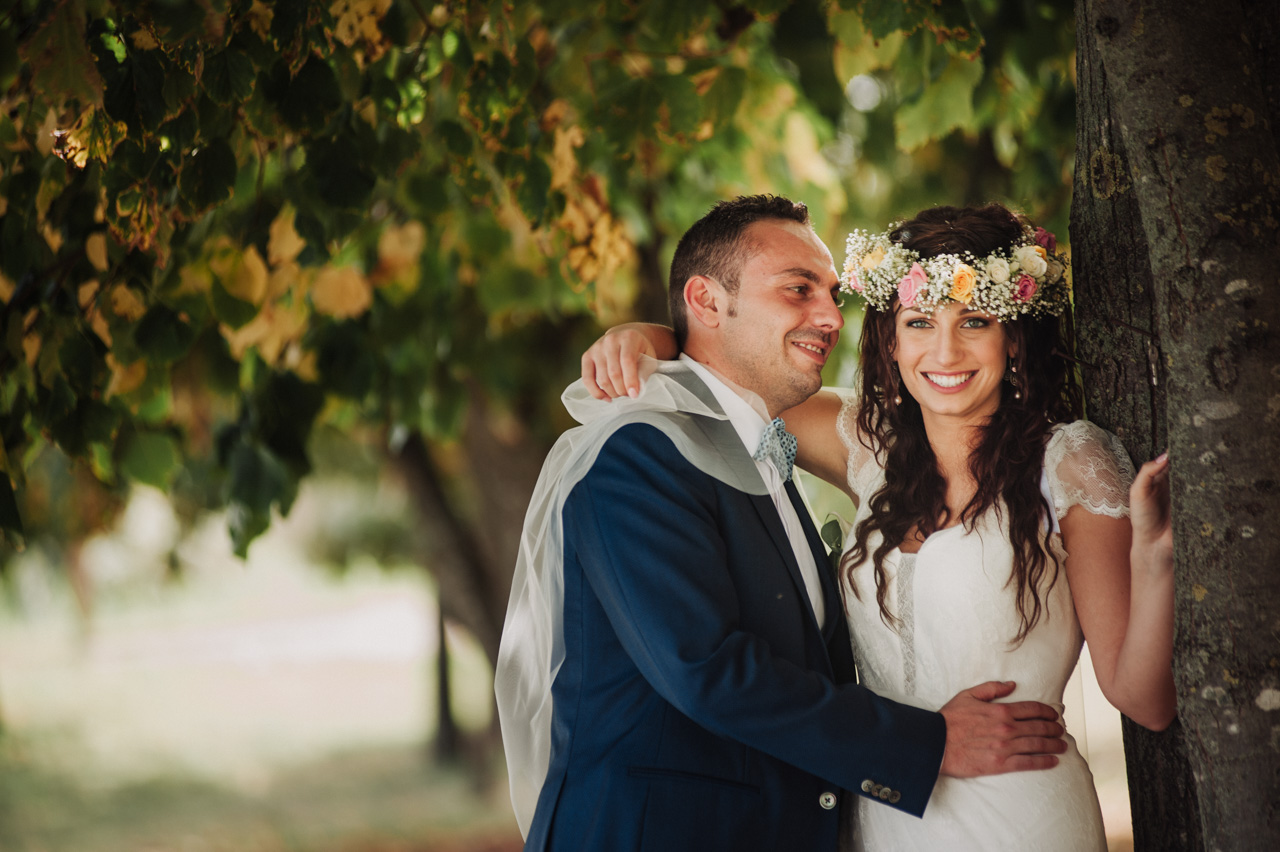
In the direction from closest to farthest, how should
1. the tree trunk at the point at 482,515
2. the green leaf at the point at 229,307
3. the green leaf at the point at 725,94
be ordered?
the green leaf at the point at 229,307, the green leaf at the point at 725,94, the tree trunk at the point at 482,515

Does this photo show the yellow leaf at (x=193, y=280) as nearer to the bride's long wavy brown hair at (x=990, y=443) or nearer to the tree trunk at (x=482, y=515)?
the bride's long wavy brown hair at (x=990, y=443)

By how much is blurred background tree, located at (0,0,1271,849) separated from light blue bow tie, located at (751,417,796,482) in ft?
3.09

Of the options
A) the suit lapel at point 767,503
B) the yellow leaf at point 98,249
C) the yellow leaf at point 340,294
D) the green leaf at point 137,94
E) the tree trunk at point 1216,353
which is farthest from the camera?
the yellow leaf at point 340,294

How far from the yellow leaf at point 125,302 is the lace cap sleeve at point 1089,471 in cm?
252

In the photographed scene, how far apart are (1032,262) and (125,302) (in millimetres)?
2471

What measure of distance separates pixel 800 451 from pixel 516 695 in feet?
3.36

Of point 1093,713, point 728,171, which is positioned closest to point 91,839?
point 728,171

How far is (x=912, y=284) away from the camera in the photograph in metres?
2.43

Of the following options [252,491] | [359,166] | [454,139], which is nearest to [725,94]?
[454,139]

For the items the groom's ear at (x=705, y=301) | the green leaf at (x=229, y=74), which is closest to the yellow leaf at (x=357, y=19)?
the green leaf at (x=229, y=74)

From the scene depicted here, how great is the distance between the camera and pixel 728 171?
16.9 ft

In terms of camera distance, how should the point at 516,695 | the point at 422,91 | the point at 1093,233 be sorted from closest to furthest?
the point at 1093,233
the point at 516,695
the point at 422,91

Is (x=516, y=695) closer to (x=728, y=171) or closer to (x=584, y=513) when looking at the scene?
(x=584, y=513)

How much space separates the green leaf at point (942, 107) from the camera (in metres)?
3.53
